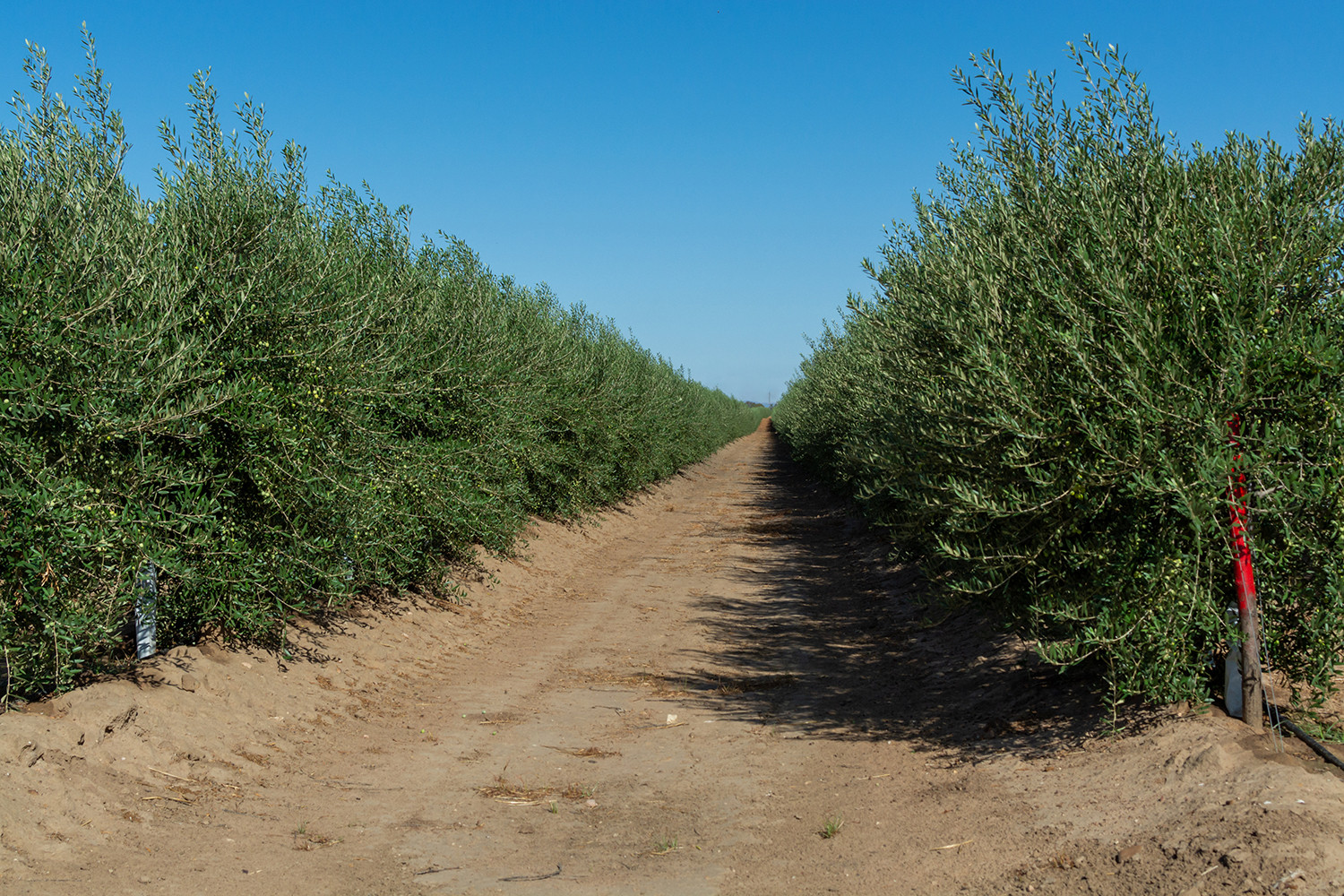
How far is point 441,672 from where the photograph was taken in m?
10.0

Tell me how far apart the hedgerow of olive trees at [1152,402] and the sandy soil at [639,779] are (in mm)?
908

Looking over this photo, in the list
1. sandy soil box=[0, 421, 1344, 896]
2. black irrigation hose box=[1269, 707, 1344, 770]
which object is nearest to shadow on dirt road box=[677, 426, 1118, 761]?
sandy soil box=[0, 421, 1344, 896]

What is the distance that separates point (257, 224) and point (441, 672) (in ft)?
17.1

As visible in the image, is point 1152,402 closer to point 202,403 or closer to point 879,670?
point 879,670

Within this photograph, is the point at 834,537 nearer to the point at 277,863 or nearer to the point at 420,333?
the point at 420,333

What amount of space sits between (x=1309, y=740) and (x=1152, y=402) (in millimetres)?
2234

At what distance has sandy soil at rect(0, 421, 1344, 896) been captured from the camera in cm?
475

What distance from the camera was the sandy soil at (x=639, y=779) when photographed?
4754 mm

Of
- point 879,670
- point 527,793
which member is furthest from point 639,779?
point 879,670

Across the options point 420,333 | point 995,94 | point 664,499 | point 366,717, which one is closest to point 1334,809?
point 995,94

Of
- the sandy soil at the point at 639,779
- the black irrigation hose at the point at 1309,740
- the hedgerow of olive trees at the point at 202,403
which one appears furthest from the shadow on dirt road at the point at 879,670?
the hedgerow of olive trees at the point at 202,403

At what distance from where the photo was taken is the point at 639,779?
6.82 m

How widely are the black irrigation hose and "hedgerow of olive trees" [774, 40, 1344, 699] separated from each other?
324 millimetres

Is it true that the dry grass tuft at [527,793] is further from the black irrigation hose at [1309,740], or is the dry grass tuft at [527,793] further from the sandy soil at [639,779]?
the black irrigation hose at [1309,740]
